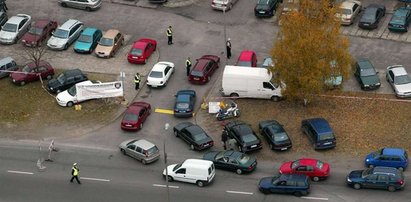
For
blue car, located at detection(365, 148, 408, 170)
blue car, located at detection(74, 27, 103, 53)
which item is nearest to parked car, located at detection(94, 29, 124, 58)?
blue car, located at detection(74, 27, 103, 53)

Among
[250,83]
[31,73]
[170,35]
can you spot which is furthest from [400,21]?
[31,73]

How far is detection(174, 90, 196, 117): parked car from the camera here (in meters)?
56.9

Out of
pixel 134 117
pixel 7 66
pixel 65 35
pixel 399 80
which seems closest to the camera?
pixel 134 117

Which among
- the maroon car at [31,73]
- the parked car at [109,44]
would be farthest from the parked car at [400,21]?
the maroon car at [31,73]

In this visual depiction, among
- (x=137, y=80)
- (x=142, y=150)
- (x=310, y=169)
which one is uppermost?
(x=310, y=169)

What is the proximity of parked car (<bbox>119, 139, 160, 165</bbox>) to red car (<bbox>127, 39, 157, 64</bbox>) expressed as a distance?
12.8 m

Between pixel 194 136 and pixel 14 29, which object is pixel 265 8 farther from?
pixel 14 29

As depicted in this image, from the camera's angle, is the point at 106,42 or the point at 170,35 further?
the point at 170,35

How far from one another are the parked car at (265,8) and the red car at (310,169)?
23952 mm

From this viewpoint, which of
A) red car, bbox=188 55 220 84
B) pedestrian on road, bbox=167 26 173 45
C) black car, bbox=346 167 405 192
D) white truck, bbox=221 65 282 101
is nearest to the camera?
black car, bbox=346 167 405 192

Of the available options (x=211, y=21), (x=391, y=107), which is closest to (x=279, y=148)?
(x=391, y=107)

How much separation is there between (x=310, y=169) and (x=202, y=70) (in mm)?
15646

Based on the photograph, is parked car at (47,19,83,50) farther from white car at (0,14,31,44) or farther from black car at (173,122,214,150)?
black car at (173,122,214,150)

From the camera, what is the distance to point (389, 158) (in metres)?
49.6
